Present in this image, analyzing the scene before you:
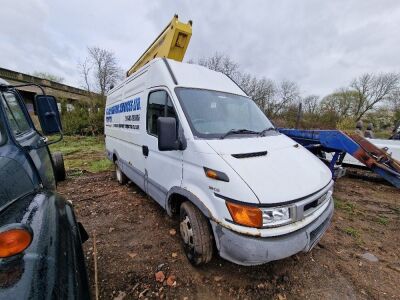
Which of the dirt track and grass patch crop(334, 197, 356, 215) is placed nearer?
the dirt track

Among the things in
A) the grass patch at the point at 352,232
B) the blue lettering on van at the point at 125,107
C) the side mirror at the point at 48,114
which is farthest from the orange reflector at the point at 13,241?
A: the grass patch at the point at 352,232

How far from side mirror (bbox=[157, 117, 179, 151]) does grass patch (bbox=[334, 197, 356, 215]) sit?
391 cm

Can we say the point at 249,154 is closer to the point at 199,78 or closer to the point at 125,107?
the point at 199,78

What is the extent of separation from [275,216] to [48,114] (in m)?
2.63

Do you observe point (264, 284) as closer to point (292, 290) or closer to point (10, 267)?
point (292, 290)

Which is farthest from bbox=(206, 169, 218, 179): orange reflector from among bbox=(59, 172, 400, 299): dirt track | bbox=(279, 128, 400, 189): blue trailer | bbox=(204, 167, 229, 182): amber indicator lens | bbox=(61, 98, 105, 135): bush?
bbox=(61, 98, 105, 135): bush

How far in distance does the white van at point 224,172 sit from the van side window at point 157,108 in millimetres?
13

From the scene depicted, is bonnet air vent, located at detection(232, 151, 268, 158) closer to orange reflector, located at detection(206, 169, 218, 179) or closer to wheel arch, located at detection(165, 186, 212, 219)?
orange reflector, located at detection(206, 169, 218, 179)

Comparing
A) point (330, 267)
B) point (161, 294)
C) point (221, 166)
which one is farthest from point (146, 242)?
point (330, 267)

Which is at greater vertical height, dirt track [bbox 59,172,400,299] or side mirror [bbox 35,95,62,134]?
side mirror [bbox 35,95,62,134]

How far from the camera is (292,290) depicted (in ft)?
7.70

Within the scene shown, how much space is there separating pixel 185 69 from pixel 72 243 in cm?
270

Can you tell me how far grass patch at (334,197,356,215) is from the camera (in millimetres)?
4261

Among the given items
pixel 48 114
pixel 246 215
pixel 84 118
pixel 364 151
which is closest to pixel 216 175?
pixel 246 215
